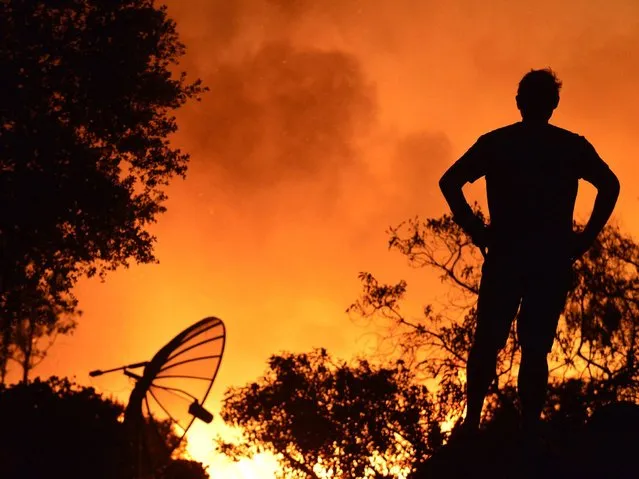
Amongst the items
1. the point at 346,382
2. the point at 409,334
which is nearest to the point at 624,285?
the point at 409,334

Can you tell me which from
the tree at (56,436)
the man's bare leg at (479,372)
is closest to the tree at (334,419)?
the tree at (56,436)

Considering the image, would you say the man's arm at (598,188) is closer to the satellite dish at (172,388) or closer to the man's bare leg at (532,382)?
the man's bare leg at (532,382)

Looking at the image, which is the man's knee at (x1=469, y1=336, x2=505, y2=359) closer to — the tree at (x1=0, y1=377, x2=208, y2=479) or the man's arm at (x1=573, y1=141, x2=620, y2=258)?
the man's arm at (x1=573, y1=141, x2=620, y2=258)

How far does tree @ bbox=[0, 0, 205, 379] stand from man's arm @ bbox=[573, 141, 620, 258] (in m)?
18.8

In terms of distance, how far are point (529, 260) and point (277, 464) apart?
3261cm

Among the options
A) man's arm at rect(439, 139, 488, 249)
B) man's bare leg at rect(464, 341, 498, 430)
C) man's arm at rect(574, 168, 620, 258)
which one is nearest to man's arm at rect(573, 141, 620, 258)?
man's arm at rect(574, 168, 620, 258)

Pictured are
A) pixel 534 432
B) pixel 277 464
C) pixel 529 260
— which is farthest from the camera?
pixel 277 464

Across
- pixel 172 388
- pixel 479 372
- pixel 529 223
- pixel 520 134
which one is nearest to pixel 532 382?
pixel 479 372

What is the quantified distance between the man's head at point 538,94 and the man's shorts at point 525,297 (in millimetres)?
1373

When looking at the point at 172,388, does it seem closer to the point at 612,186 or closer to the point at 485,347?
the point at 485,347

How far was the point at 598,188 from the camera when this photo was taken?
6.59 meters

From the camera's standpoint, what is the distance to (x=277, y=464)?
36.5 metres

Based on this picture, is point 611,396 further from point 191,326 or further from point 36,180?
point 36,180

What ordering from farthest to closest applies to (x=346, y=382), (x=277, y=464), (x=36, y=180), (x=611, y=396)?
(x=277, y=464) < (x=346, y=382) < (x=611, y=396) < (x=36, y=180)
